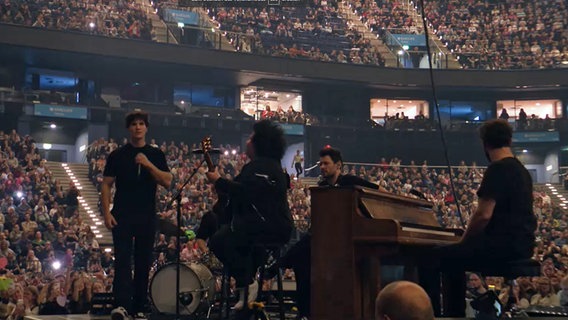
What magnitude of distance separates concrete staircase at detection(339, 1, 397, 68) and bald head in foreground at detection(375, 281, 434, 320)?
32802 mm

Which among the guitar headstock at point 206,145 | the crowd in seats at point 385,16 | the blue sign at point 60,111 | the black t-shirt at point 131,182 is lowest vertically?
the black t-shirt at point 131,182

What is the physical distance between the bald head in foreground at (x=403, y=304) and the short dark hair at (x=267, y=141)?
318 cm

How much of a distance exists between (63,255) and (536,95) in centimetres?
2688

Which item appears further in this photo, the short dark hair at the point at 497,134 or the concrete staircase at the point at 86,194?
the concrete staircase at the point at 86,194

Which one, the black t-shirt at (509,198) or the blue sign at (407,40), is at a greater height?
the blue sign at (407,40)

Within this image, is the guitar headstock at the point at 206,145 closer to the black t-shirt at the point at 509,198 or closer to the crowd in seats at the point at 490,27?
the black t-shirt at the point at 509,198

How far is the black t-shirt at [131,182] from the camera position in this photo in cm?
656

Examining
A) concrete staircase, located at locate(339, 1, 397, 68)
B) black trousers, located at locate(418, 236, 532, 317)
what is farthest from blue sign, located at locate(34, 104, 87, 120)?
black trousers, located at locate(418, 236, 532, 317)

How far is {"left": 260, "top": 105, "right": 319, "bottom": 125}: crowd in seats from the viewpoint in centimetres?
3360

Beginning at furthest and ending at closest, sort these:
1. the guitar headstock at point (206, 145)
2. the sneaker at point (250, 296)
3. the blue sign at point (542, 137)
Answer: the blue sign at point (542, 137), the guitar headstock at point (206, 145), the sneaker at point (250, 296)

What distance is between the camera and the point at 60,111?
29969 mm

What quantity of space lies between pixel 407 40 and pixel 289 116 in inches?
277

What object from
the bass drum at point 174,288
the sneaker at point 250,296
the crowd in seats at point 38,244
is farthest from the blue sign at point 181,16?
the sneaker at point 250,296

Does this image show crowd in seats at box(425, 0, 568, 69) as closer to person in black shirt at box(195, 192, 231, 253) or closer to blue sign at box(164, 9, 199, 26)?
blue sign at box(164, 9, 199, 26)
